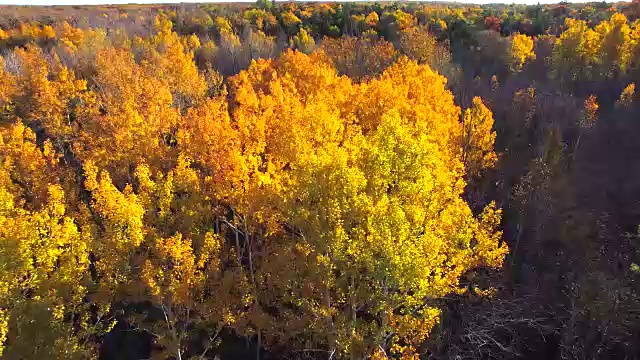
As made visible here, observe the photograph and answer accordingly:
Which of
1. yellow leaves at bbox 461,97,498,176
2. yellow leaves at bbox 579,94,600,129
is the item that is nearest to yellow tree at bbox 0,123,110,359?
yellow leaves at bbox 461,97,498,176

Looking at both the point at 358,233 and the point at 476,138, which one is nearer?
the point at 358,233

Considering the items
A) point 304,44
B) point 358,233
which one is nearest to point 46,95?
point 358,233

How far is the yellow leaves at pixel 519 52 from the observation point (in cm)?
6619

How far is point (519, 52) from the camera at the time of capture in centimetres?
6619

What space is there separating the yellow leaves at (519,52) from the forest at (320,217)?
11.8 metres

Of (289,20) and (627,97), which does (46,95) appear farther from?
(289,20)

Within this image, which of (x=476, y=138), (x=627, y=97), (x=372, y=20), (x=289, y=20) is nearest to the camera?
(x=476, y=138)

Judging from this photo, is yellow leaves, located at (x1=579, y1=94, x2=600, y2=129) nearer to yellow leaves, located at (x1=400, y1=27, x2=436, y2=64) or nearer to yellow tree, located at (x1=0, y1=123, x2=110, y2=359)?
yellow leaves, located at (x1=400, y1=27, x2=436, y2=64)

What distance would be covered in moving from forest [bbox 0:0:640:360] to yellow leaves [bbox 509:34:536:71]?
11776 millimetres

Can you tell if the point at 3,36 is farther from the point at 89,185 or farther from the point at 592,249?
the point at 592,249

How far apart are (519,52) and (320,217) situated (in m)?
63.3

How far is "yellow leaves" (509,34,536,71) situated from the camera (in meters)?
66.2

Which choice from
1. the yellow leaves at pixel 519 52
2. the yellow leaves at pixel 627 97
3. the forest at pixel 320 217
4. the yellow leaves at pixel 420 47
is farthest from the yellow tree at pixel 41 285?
the yellow leaves at pixel 519 52

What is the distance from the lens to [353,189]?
15.4 meters
